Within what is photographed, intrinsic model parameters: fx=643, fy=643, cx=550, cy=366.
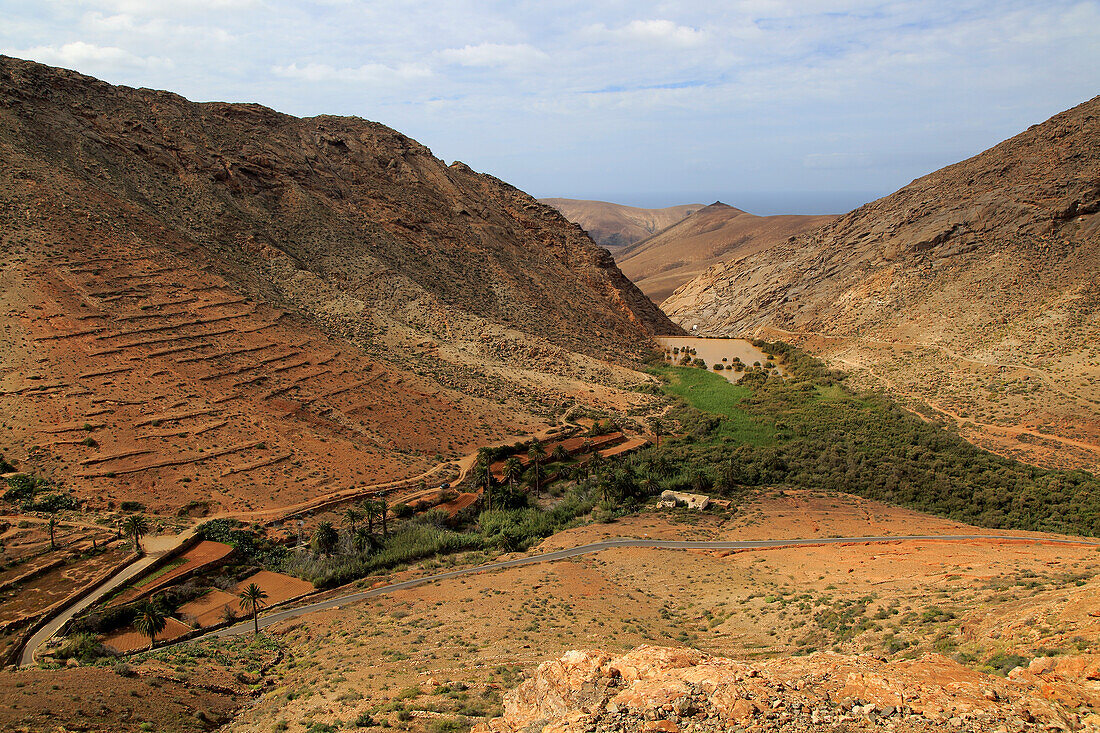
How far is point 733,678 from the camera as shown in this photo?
1014cm

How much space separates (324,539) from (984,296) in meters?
51.5

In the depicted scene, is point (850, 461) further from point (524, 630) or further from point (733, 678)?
point (733, 678)

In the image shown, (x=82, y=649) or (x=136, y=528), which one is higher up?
(x=136, y=528)

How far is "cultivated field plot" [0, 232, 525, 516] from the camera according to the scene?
28.4m

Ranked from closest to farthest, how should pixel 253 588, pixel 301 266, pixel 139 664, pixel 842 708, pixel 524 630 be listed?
pixel 842 708, pixel 139 664, pixel 524 630, pixel 253 588, pixel 301 266

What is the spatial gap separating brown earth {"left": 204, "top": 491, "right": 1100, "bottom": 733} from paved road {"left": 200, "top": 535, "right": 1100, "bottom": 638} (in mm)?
738

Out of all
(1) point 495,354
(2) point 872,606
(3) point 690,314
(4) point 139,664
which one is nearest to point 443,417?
(1) point 495,354

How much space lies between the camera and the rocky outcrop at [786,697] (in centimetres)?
883

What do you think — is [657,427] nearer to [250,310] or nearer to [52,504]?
[250,310]

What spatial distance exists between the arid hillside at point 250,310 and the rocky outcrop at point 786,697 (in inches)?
883

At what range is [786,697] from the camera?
9586 mm

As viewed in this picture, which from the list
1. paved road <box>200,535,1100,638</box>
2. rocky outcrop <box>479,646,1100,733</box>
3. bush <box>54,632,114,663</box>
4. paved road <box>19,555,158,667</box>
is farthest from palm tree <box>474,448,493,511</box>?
rocky outcrop <box>479,646,1100,733</box>

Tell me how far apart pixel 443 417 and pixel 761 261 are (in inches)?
2442

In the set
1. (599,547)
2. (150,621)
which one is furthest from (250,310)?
(599,547)
